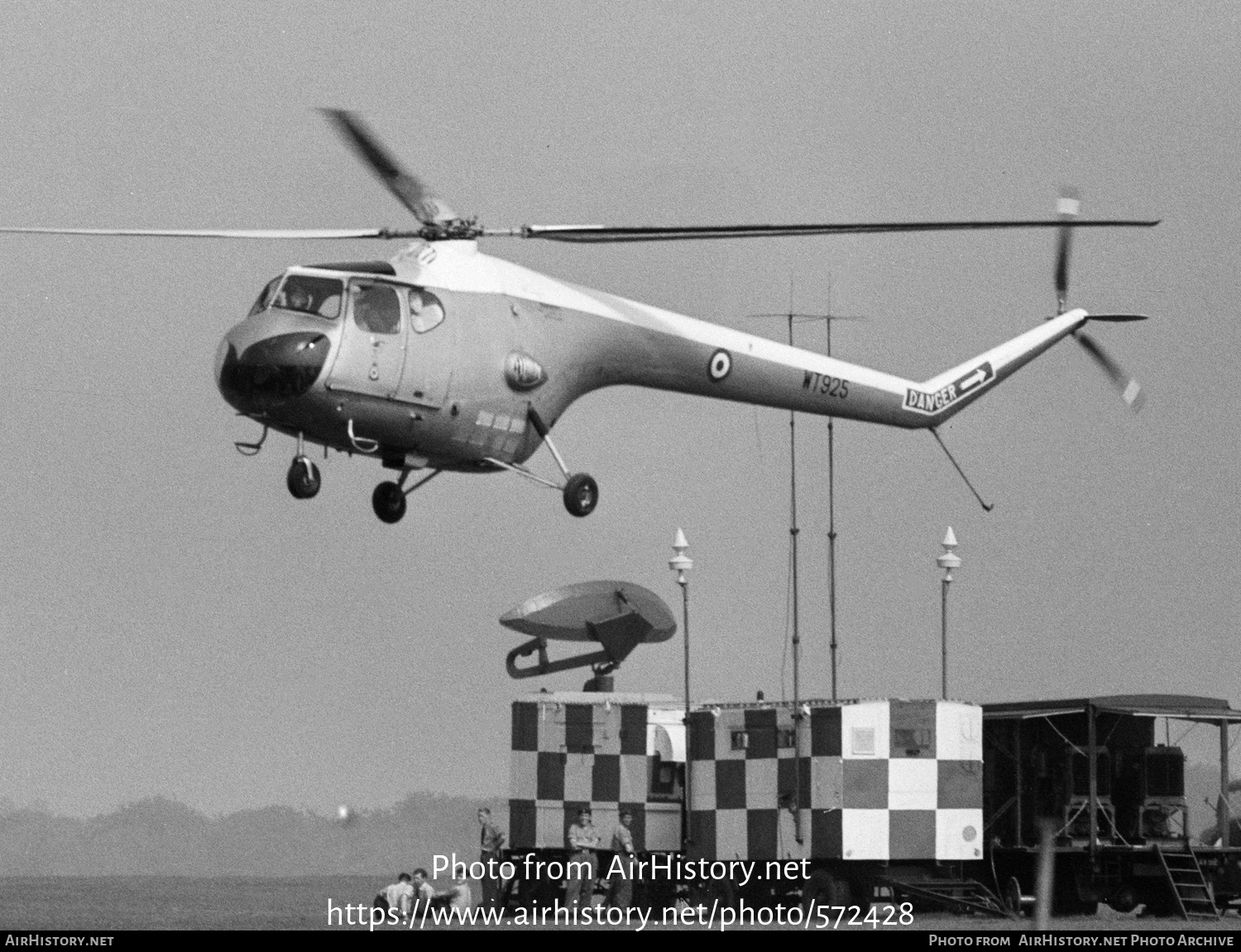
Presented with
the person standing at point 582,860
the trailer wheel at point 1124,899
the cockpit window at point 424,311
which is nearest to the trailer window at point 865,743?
the person standing at point 582,860

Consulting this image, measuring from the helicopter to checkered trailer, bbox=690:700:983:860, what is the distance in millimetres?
3843

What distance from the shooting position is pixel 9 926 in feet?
82.8

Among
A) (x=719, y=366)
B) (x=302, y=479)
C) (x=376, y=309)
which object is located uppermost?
(x=719, y=366)

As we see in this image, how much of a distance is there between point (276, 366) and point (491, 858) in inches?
316

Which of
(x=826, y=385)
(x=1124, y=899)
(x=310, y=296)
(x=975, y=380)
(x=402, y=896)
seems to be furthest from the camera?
(x=975, y=380)

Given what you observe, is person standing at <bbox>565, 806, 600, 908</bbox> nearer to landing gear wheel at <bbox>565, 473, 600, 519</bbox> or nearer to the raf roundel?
landing gear wheel at <bbox>565, 473, 600, 519</bbox>

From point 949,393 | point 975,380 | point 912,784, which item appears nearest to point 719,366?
point 949,393

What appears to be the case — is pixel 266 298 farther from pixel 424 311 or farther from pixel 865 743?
pixel 865 743

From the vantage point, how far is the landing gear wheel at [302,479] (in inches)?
976

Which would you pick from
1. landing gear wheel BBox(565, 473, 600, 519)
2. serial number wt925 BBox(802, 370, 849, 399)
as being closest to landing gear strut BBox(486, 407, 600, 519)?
landing gear wheel BBox(565, 473, 600, 519)

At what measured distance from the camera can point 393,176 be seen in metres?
26.0
